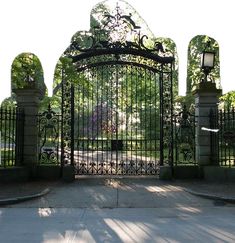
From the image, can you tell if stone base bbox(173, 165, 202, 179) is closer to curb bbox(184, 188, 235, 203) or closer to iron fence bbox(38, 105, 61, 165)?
curb bbox(184, 188, 235, 203)

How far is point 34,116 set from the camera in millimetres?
14453

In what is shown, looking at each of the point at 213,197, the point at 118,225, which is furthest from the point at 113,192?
the point at 118,225

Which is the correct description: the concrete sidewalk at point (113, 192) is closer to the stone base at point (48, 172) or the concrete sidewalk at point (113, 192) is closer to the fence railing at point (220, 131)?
the stone base at point (48, 172)

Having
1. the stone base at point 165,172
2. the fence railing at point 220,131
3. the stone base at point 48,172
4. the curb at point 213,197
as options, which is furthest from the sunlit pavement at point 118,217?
the fence railing at point 220,131

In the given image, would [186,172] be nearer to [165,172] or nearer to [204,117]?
[165,172]

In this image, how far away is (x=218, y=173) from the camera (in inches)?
545

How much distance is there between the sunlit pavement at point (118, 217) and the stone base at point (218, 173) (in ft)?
6.37

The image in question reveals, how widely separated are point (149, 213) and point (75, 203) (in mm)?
1904

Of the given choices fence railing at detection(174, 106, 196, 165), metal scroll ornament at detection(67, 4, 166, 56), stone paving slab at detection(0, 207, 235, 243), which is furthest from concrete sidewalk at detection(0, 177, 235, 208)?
metal scroll ornament at detection(67, 4, 166, 56)

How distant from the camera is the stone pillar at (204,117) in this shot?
14352 mm

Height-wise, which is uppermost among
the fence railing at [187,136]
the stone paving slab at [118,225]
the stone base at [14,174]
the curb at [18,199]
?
the fence railing at [187,136]

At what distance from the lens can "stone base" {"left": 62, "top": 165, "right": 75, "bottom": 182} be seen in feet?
46.1

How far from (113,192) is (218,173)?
12.0 feet

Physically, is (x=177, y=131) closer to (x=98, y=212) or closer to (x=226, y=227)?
(x=98, y=212)
